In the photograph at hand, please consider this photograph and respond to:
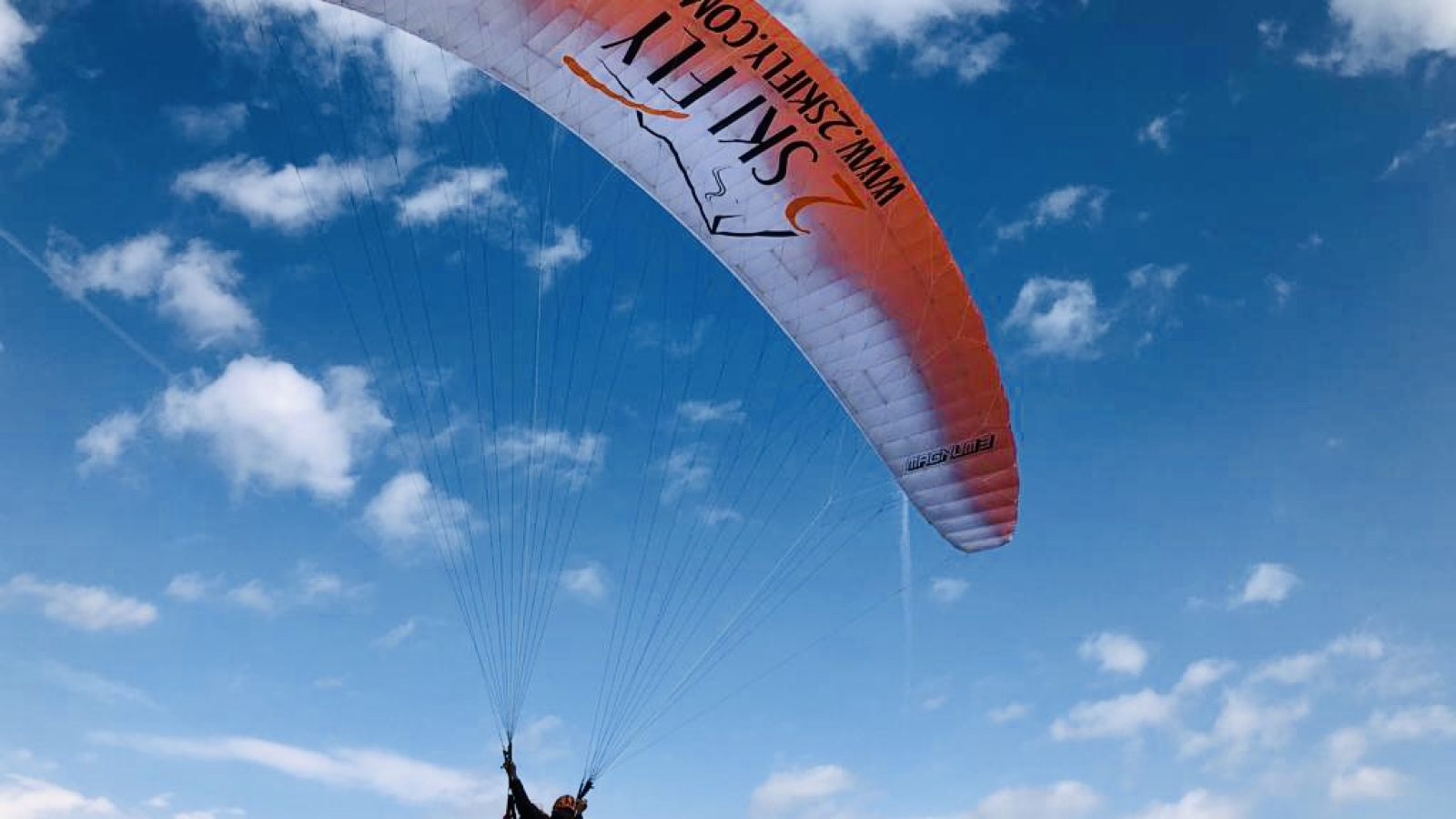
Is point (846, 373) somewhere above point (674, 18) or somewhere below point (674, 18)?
below

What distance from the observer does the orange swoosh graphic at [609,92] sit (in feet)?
40.1

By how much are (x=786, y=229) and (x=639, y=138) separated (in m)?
2.03

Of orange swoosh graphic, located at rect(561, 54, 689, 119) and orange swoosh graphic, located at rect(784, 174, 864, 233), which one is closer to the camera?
orange swoosh graphic, located at rect(561, 54, 689, 119)

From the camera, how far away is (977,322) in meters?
13.3

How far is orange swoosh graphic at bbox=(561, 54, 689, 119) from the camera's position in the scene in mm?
12211

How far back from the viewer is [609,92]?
12.4m

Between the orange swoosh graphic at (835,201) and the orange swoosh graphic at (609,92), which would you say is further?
the orange swoosh graphic at (835,201)

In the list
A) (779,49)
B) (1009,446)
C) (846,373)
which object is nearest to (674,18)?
(779,49)

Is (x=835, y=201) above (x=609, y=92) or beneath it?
beneath

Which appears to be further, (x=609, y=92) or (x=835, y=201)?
(x=835, y=201)

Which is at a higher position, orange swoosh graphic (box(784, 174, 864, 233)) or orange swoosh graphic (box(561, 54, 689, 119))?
orange swoosh graphic (box(561, 54, 689, 119))

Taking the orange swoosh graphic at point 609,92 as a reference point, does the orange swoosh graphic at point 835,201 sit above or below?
below

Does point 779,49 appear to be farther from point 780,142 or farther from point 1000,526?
point 1000,526

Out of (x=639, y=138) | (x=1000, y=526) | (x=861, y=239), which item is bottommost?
(x=1000, y=526)
